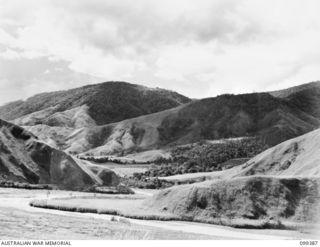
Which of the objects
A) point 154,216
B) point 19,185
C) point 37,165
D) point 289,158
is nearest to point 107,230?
point 154,216

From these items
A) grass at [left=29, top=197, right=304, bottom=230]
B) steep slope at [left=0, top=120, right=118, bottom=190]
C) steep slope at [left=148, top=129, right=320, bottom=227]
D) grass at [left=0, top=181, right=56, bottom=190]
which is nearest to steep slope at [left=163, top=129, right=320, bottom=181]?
steep slope at [left=148, top=129, right=320, bottom=227]

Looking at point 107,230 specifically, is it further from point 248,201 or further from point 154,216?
point 248,201

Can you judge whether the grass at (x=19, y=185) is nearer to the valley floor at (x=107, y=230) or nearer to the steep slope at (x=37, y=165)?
the steep slope at (x=37, y=165)

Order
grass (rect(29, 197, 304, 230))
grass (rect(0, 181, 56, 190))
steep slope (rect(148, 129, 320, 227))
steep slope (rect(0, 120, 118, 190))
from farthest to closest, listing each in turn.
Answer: steep slope (rect(0, 120, 118, 190)) → grass (rect(0, 181, 56, 190)) → steep slope (rect(148, 129, 320, 227)) → grass (rect(29, 197, 304, 230))

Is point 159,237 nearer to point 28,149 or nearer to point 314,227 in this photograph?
point 314,227

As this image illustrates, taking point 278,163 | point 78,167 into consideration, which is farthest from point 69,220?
point 278,163

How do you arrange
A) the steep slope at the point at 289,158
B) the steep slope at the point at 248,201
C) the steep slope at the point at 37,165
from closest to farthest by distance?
the steep slope at the point at 248,201, the steep slope at the point at 37,165, the steep slope at the point at 289,158

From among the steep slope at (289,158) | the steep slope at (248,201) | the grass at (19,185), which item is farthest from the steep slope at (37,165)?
the steep slope at (248,201)

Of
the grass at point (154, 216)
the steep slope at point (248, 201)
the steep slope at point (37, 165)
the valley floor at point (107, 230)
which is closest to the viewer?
the valley floor at point (107, 230)

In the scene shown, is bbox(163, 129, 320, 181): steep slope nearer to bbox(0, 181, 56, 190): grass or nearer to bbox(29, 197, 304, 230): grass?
bbox(29, 197, 304, 230): grass
